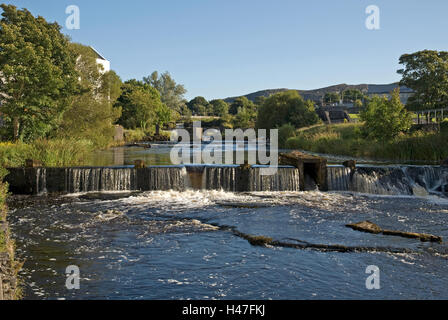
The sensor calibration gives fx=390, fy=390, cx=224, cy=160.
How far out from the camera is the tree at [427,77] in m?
52.2

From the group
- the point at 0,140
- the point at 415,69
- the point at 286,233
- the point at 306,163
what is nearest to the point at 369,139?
the point at 306,163

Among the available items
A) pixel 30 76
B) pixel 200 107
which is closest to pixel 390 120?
pixel 30 76

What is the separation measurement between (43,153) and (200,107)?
164 metres

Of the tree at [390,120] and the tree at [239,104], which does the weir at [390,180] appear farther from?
the tree at [239,104]

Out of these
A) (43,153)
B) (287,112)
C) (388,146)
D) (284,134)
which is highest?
(287,112)

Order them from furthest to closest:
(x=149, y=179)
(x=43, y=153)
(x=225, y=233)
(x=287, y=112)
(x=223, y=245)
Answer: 1. (x=287, y=112)
2. (x=43, y=153)
3. (x=149, y=179)
4. (x=225, y=233)
5. (x=223, y=245)

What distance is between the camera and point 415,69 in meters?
56.4

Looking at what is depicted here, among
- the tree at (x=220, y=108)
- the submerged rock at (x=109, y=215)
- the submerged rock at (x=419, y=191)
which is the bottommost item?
the submerged rock at (x=109, y=215)

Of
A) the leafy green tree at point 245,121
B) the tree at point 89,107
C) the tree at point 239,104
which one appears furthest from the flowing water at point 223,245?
the tree at point 239,104

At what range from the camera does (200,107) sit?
183 m

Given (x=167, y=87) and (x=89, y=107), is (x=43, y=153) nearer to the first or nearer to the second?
(x=89, y=107)

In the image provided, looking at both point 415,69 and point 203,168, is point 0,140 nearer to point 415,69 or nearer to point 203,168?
point 203,168

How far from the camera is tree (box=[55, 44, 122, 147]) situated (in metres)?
34.2

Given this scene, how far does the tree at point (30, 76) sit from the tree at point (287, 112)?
34541mm
